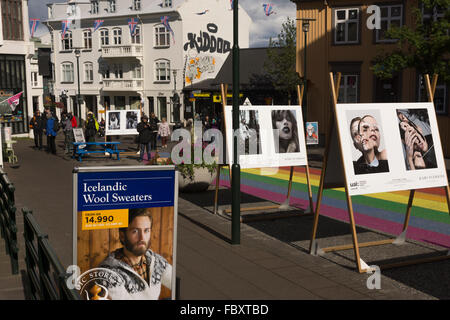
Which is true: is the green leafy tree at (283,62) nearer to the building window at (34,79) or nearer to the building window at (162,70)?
the building window at (162,70)

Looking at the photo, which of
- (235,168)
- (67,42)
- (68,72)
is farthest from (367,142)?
(67,42)

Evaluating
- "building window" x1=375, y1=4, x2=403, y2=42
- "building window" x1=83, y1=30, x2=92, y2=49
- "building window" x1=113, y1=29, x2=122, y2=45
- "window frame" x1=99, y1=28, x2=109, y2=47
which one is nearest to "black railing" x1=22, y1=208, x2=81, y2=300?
"building window" x1=375, y1=4, x2=403, y2=42

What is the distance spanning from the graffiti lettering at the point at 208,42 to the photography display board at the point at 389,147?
44.5 m

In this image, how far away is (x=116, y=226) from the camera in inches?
180

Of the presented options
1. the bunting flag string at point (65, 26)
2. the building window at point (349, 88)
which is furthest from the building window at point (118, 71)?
the building window at point (349, 88)

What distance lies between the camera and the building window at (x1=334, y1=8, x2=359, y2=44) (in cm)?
2789

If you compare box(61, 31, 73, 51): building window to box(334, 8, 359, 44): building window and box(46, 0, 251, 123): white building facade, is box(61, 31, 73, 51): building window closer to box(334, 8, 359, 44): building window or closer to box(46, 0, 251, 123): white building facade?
box(46, 0, 251, 123): white building facade

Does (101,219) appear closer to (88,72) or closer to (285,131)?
(285,131)

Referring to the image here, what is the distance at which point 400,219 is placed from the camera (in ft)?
36.4

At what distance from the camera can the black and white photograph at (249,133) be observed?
1104cm
